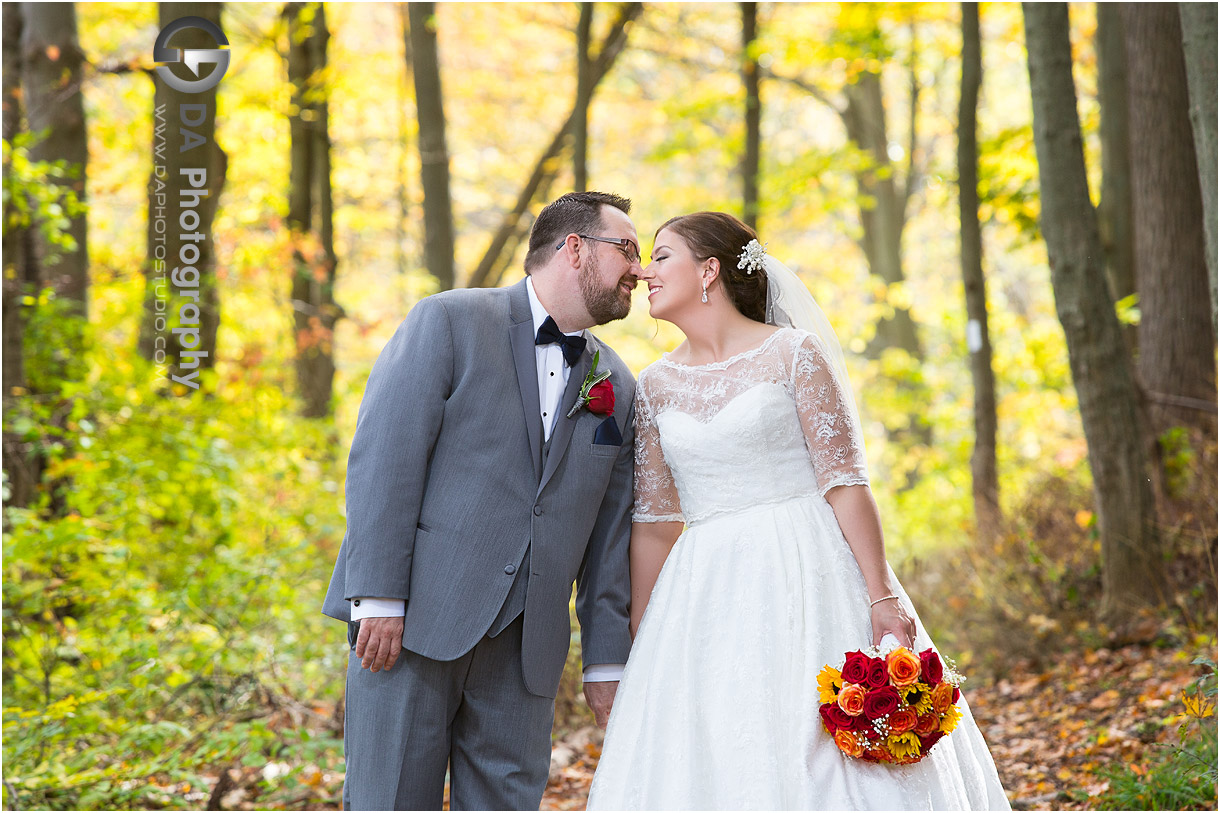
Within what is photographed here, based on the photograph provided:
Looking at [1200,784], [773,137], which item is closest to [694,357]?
[1200,784]

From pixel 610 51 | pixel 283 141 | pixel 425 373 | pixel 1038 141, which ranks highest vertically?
pixel 610 51

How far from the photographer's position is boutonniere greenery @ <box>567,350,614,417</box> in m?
3.07

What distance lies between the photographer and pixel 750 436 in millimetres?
3072

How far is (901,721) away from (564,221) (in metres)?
1.77

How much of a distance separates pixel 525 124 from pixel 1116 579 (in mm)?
14285

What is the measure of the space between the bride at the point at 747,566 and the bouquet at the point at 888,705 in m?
0.07

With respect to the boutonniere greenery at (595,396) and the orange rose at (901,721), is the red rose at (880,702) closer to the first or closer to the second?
the orange rose at (901,721)

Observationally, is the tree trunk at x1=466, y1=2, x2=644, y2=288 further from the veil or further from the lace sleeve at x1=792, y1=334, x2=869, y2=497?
the lace sleeve at x1=792, y1=334, x2=869, y2=497

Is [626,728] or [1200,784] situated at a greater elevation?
[626,728]

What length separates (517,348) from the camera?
10.0 ft

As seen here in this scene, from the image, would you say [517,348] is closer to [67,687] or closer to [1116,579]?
[67,687]

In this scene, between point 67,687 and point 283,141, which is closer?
point 67,687

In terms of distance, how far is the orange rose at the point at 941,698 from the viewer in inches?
105

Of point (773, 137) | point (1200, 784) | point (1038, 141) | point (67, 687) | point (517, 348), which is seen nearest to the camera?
point (517, 348)
